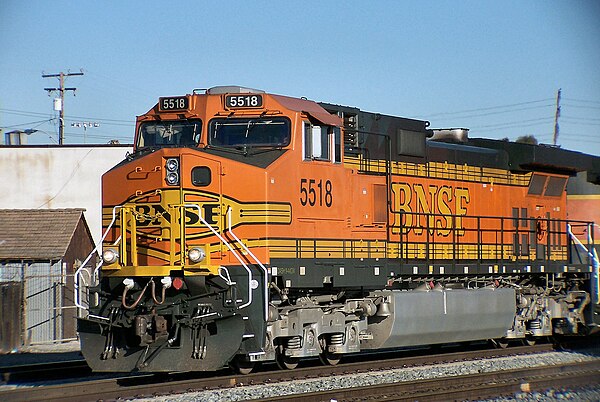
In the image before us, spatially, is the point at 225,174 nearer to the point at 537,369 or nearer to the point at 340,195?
the point at 340,195

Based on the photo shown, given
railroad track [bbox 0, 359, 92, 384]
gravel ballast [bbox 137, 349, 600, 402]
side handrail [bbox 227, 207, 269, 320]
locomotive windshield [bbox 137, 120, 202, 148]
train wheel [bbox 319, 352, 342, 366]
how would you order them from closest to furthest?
gravel ballast [bbox 137, 349, 600, 402] < side handrail [bbox 227, 207, 269, 320] < locomotive windshield [bbox 137, 120, 202, 148] < railroad track [bbox 0, 359, 92, 384] < train wheel [bbox 319, 352, 342, 366]

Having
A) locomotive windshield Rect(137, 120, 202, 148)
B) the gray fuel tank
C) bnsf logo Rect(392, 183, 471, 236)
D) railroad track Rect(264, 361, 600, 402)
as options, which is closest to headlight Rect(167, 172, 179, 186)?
locomotive windshield Rect(137, 120, 202, 148)

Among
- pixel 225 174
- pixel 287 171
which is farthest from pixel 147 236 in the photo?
pixel 287 171

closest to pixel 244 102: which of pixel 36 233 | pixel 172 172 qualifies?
pixel 172 172

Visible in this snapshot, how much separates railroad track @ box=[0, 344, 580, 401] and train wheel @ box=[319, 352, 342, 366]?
0.26 m

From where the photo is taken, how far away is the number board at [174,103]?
1198cm

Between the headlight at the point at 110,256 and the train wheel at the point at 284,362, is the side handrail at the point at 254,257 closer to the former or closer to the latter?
the headlight at the point at 110,256

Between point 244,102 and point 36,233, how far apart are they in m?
15.9

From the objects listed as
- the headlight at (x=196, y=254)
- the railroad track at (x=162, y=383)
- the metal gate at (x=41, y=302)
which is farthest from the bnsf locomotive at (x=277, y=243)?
the metal gate at (x=41, y=302)

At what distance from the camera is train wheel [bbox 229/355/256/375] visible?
12.5m

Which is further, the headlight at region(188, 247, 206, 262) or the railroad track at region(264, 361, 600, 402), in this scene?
the headlight at region(188, 247, 206, 262)

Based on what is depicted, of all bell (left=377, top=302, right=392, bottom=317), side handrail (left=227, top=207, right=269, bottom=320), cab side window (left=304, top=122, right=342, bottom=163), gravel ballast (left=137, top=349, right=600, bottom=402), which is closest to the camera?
gravel ballast (left=137, top=349, right=600, bottom=402)

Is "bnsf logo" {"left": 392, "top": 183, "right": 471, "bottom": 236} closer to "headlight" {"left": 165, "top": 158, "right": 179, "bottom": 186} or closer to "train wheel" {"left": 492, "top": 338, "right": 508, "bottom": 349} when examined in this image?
"train wheel" {"left": 492, "top": 338, "right": 508, "bottom": 349}

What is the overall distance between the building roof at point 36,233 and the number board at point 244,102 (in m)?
14.0
